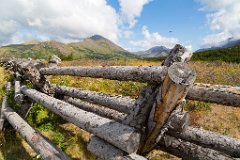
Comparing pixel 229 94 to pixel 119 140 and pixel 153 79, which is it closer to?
pixel 153 79

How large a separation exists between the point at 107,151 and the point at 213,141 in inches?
72.6

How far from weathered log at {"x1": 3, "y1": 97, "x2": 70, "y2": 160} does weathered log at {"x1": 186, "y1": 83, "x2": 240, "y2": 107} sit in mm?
2588

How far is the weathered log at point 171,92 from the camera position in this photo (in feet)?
11.2

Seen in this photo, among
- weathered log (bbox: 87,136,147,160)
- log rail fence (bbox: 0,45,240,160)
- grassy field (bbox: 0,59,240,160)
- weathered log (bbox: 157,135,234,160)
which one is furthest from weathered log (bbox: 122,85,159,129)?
grassy field (bbox: 0,59,240,160)

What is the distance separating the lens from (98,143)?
180 inches

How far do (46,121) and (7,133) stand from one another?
1148mm

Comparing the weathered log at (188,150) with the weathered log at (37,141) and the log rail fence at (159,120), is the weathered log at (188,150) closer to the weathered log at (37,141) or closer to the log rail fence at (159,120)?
the log rail fence at (159,120)

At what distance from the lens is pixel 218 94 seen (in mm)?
4379

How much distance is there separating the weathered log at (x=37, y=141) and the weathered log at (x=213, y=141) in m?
2.19

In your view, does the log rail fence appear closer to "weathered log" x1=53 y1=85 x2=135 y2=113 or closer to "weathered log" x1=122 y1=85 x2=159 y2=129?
"weathered log" x1=122 y1=85 x2=159 y2=129

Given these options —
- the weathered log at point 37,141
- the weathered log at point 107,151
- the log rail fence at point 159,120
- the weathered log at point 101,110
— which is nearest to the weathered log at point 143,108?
the log rail fence at point 159,120

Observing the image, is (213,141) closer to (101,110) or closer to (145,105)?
(145,105)

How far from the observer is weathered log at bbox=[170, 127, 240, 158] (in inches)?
196

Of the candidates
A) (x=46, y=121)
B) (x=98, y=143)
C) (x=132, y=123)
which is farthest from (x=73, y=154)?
(x=132, y=123)
